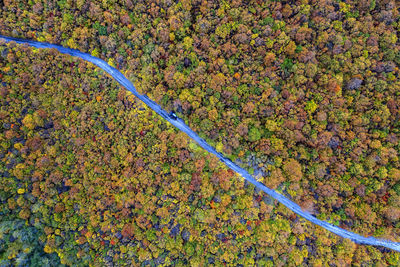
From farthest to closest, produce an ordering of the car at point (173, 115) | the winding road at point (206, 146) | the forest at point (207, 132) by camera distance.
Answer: the car at point (173, 115), the winding road at point (206, 146), the forest at point (207, 132)

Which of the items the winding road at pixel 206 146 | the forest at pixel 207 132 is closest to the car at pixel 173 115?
the winding road at pixel 206 146

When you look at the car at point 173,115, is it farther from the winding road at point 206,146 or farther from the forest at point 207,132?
the forest at point 207,132

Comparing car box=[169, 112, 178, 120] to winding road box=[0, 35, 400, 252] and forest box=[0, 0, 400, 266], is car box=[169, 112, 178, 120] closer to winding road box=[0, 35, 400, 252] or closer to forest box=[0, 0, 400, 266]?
winding road box=[0, 35, 400, 252]

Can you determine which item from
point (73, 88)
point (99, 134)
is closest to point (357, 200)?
point (99, 134)

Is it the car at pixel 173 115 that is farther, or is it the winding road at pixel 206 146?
the car at pixel 173 115

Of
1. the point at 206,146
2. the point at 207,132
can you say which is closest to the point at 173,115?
the point at 207,132

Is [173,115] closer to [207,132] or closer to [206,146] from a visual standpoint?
[207,132]

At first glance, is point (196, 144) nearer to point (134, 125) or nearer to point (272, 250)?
point (134, 125)

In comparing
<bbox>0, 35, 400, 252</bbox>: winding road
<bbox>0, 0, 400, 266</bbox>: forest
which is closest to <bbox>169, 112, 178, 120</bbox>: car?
Result: <bbox>0, 35, 400, 252</bbox>: winding road
